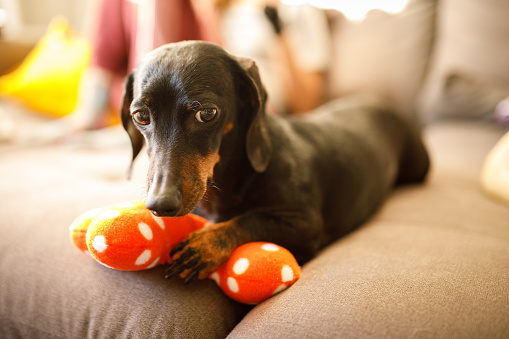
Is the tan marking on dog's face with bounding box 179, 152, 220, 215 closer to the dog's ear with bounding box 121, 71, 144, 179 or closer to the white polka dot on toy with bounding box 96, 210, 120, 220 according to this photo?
the white polka dot on toy with bounding box 96, 210, 120, 220

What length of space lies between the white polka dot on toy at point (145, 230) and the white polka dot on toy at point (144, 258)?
39 millimetres

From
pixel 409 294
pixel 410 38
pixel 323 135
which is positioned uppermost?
pixel 410 38

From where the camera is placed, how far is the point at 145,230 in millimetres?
1036

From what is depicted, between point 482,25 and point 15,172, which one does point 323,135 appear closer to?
point 15,172

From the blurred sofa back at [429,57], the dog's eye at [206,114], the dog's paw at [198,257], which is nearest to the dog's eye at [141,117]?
the dog's eye at [206,114]

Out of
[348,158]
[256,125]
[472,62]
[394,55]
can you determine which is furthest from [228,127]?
[472,62]

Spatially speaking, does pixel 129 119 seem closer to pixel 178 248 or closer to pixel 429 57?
pixel 178 248

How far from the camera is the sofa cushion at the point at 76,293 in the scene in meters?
1.00

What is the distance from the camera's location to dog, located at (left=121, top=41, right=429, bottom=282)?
1.07 m

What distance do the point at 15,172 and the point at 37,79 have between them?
151cm

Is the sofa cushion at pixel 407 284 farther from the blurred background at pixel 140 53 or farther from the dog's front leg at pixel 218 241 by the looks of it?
the blurred background at pixel 140 53

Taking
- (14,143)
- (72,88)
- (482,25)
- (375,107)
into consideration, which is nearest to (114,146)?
(14,143)

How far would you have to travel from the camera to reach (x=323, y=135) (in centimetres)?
169

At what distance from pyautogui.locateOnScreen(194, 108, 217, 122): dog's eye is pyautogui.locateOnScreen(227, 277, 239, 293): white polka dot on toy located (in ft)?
1.58
